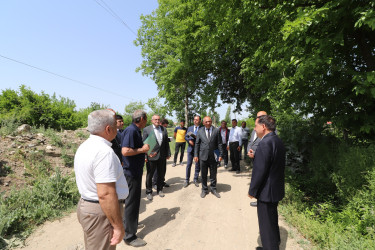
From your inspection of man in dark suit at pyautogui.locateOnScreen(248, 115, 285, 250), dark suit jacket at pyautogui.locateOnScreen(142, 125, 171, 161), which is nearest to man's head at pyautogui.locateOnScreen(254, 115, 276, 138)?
man in dark suit at pyautogui.locateOnScreen(248, 115, 285, 250)

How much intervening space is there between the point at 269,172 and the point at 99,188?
219cm

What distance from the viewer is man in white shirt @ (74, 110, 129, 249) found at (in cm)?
156

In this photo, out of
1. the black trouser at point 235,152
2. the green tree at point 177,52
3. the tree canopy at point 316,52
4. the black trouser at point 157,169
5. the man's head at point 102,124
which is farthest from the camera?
the green tree at point 177,52

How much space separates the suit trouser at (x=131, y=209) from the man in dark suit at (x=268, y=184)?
6.55 ft

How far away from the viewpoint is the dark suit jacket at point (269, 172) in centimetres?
248

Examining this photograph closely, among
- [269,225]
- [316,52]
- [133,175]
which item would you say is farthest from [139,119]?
[316,52]

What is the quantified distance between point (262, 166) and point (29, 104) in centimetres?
1577

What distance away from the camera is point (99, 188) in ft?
5.08

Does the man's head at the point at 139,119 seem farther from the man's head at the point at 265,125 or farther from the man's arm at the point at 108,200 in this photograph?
the man's head at the point at 265,125

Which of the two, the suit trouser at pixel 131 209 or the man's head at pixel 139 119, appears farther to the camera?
the man's head at pixel 139 119

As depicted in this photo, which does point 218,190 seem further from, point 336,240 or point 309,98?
point 309,98

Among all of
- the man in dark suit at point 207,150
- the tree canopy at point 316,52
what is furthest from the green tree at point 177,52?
the man in dark suit at point 207,150

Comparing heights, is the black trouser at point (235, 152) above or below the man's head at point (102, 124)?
below

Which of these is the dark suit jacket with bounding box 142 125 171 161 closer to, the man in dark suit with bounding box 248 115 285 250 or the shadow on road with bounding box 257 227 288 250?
the man in dark suit with bounding box 248 115 285 250
